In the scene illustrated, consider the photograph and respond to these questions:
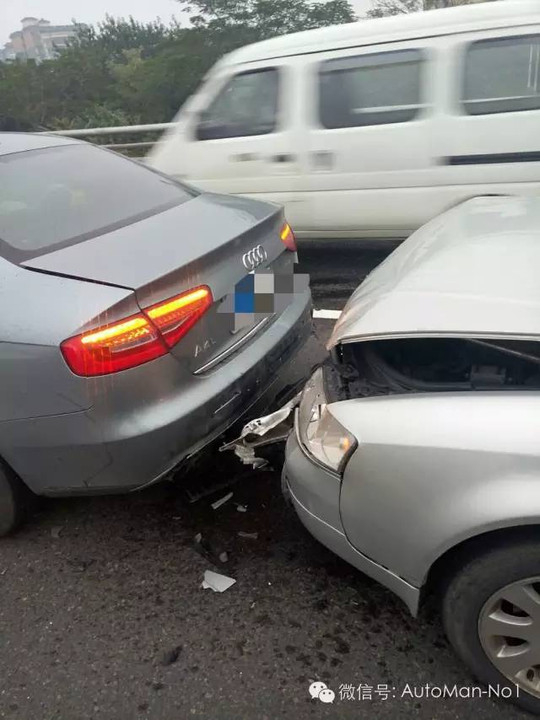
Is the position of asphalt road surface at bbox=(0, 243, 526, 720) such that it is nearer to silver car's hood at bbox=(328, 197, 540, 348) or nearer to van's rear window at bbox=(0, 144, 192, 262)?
silver car's hood at bbox=(328, 197, 540, 348)

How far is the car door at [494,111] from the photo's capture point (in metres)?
4.20

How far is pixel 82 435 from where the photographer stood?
85.9 inches

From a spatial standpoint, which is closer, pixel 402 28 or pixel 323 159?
pixel 402 28

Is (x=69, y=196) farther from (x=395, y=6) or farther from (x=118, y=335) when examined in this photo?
(x=395, y=6)

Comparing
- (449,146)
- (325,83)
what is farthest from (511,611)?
(325,83)

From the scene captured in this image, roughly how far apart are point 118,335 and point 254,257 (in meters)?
0.84

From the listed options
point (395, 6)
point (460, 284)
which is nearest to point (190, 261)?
point (460, 284)

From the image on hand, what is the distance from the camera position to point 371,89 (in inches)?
181

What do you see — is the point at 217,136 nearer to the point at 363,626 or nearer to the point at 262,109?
the point at 262,109

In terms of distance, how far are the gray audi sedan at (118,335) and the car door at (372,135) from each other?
2214mm

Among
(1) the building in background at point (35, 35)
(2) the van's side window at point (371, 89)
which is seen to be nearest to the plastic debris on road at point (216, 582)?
(2) the van's side window at point (371, 89)

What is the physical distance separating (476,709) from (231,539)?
3.56 feet

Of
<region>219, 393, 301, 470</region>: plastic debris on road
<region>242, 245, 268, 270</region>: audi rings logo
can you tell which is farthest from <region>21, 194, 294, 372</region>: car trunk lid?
<region>219, 393, 301, 470</region>: plastic debris on road

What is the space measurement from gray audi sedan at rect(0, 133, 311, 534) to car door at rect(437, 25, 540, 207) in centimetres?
230
